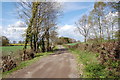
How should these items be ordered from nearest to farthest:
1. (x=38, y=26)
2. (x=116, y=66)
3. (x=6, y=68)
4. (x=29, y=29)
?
(x=116, y=66), (x=6, y=68), (x=29, y=29), (x=38, y=26)

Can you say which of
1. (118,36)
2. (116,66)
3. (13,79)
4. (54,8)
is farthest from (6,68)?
(54,8)

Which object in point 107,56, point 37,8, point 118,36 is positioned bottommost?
point 107,56

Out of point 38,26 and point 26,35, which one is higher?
point 38,26

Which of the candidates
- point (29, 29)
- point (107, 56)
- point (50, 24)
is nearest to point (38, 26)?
point (29, 29)

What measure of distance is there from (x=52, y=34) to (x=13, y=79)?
16.2 meters

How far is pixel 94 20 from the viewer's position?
13508 millimetres

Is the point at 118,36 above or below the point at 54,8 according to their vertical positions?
below

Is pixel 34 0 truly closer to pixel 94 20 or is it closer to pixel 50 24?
pixel 50 24

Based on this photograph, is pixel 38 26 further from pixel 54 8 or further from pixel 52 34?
pixel 52 34

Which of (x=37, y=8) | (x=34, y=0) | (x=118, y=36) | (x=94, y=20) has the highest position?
(x=34, y=0)

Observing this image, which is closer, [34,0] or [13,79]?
[13,79]

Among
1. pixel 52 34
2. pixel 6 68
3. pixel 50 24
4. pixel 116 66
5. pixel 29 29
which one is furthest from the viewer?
pixel 52 34

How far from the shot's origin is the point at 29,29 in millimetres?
12930

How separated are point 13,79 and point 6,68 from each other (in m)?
2.41
